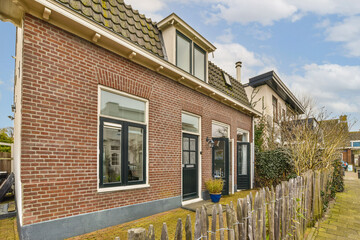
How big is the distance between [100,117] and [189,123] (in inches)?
142

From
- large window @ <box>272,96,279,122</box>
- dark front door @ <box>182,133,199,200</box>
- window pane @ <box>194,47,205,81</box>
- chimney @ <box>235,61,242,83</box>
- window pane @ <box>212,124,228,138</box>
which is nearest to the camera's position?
dark front door @ <box>182,133,199,200</box>

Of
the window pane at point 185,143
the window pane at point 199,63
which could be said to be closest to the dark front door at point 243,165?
the window pane at point 185,143

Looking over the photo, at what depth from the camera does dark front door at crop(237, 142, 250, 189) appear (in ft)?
34.4

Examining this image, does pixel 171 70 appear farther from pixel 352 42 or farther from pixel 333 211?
pixel 352 42

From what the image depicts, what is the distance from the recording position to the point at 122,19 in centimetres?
548

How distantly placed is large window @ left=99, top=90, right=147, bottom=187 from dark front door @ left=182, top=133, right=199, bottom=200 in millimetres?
2014

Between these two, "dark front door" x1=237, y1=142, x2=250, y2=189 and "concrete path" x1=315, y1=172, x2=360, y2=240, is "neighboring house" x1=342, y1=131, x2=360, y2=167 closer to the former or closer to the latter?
"dark front door" x1=237, y1=142, x2=250, y2=189

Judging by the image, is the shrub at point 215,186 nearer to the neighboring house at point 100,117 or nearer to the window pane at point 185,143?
the neighboring house at point 100,117

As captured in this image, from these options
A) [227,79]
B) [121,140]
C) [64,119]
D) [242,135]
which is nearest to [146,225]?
[121,140]

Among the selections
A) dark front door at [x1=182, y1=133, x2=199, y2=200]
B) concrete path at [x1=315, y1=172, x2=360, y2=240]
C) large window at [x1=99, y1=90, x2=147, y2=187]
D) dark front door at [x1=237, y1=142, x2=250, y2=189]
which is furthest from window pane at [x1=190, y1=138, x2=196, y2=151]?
concrete path at [x1=315, y1=172, x2=360, y2=240]

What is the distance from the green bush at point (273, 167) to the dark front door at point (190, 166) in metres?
5.08

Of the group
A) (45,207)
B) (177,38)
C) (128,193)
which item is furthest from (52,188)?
(177,38)

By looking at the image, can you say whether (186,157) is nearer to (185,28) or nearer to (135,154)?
(135,154)

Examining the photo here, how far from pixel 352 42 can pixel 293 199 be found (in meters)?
10.0
